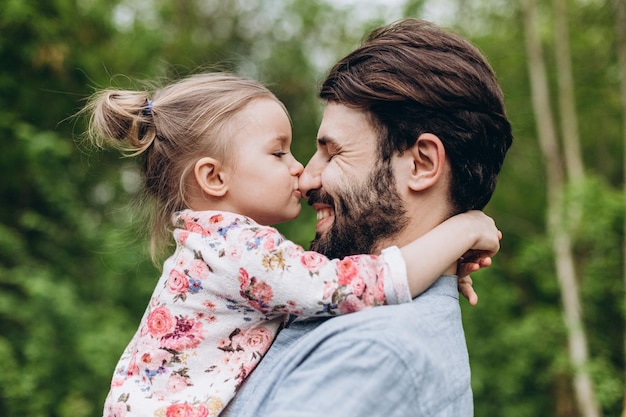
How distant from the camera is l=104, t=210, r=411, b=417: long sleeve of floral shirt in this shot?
1.60 metres

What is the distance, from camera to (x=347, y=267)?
5.35 ft

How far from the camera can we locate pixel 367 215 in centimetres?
181

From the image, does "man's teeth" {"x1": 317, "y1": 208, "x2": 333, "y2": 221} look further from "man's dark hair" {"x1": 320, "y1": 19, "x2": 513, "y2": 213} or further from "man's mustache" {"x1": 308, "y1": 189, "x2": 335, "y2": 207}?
"man's dark hair" {"x1": 320, "y1": 19, "x2": 513, "y2": 213}

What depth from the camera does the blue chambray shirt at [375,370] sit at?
1.31 meters

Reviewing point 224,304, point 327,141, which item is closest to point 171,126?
point 327,141

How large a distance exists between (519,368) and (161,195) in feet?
21.4

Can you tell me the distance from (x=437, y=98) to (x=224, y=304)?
0.79m

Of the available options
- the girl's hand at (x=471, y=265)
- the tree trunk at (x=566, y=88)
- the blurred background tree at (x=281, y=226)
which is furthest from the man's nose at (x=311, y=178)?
the tree trunk at (x=566, y=88)

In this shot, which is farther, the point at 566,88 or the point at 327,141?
the point at 566,88

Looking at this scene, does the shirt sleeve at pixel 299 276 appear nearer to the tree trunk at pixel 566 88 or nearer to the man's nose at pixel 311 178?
the man's nose at pixel 311 178

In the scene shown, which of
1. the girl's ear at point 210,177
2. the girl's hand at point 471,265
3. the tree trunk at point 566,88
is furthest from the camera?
the tree trunk at point 566,88

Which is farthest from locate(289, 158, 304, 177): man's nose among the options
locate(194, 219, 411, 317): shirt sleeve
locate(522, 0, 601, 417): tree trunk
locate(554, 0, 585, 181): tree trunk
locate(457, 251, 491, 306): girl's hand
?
locate(554, 0, 585, 181): tree trunk

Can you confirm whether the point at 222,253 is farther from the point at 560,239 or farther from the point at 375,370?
the point at 560,239

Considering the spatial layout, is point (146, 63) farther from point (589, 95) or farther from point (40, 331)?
point (589, 95)
